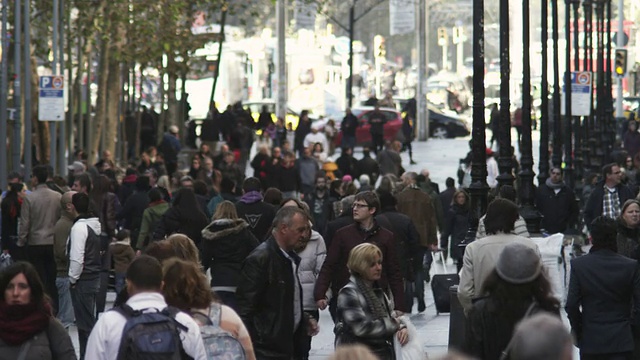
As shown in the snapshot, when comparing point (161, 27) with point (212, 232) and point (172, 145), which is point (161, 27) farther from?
point (212, 232)

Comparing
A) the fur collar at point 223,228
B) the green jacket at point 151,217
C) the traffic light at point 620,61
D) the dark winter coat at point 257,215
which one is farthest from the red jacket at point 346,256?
the traffic light at point 620,61

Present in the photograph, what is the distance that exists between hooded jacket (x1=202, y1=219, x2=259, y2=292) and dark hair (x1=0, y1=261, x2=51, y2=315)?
461cm

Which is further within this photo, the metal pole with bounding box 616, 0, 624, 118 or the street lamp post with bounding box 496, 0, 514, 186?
the metal pole with bounding box 616, 0, 624, 118

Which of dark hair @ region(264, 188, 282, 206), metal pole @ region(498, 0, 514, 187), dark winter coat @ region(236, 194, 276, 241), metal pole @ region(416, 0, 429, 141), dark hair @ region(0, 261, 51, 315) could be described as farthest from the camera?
metal pole @ region(416, 0, 429, 141)

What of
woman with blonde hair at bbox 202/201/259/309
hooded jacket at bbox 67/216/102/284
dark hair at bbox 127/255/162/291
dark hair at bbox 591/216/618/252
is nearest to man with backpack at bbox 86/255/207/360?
dark hair at bbox 127/255/162/291

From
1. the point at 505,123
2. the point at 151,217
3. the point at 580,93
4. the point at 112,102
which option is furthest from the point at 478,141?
the point at 112,102

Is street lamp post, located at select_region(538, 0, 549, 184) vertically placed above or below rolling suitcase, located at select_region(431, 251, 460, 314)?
above

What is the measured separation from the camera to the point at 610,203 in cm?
2028

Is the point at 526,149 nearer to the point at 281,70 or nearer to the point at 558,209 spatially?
the point at 558,209

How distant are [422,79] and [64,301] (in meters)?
46.6

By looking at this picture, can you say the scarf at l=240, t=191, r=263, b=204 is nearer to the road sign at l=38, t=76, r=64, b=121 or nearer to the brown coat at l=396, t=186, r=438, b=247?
the brown coat at l=396, t=186, r=438, b=247

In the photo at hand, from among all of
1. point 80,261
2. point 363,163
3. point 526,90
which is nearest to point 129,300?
point 80,261

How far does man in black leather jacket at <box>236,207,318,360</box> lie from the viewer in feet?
34.1

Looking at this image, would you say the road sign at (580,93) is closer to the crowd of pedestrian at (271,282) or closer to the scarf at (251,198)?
the crowd of pedestrian at (271,282)
